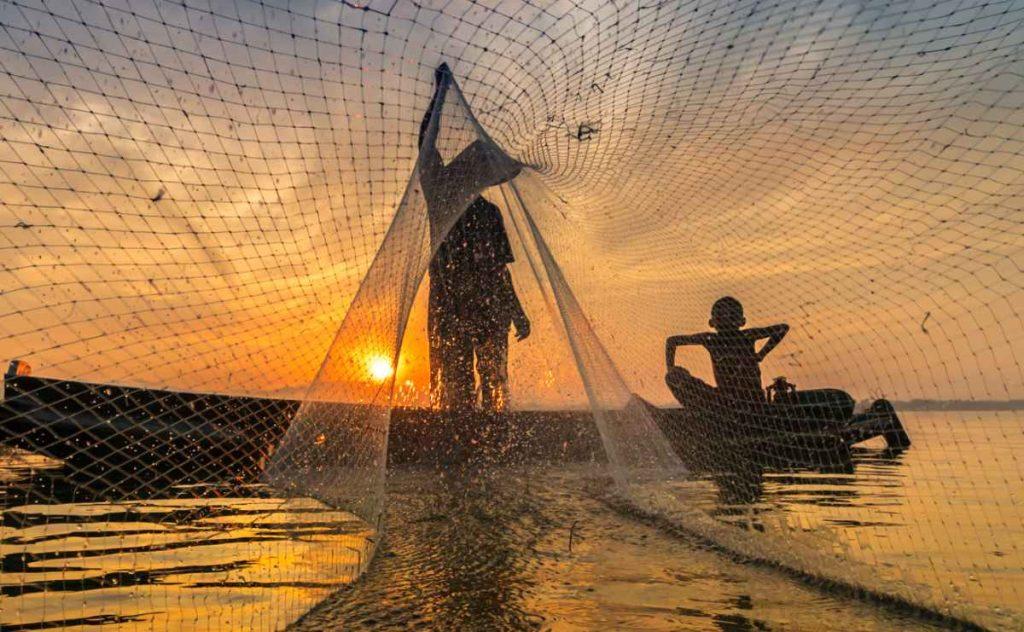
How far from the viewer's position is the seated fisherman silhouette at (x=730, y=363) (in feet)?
19.3

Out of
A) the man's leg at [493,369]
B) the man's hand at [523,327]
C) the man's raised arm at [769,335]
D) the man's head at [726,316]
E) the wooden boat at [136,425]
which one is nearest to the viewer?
the wooden boat at [136,425]

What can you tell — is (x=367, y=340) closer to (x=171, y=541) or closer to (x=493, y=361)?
(x=171, y=541)

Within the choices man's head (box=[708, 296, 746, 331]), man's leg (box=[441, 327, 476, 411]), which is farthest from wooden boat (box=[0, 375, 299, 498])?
man's head (box=[708, 296, 746, 331])

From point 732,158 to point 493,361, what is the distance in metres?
3.60

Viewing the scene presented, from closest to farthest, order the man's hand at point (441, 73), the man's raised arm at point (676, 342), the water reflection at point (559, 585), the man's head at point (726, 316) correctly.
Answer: the water reflection at point (559, 585), the man's hand at point (441, 73), the man's head at point (726, 316), the man's raised arm at point (676, 342)

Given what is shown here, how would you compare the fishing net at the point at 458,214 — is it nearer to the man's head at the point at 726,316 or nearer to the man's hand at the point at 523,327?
the man's head at the point at 726,316

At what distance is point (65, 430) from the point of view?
4152 mm

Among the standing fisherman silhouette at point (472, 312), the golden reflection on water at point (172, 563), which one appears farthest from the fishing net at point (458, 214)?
the standing fisherman silhouette at point (472, 312)

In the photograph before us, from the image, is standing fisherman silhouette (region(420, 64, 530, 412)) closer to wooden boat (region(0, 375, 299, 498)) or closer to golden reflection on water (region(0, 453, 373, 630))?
wooden boat (region(0, 375, 299, 498))

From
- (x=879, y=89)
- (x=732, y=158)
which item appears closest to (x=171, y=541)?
(x=732, y=158)

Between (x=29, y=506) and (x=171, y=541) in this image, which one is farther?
(x=29, y=506)

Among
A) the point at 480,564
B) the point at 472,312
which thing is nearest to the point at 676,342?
the point at 472,312

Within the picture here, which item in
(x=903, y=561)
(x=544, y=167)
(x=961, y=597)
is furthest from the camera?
(x=544, y=167)

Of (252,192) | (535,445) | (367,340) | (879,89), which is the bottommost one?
(535,445)
